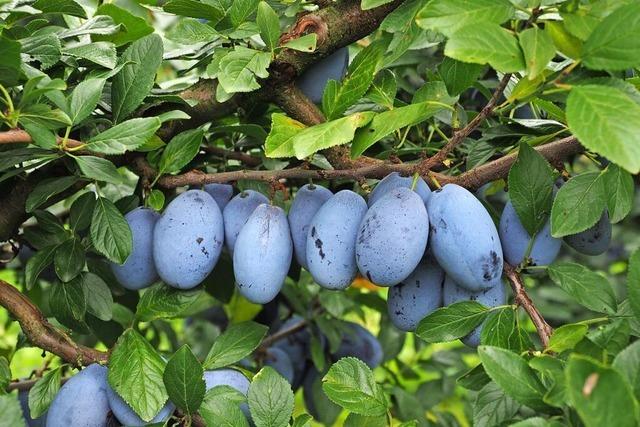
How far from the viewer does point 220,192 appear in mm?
1097

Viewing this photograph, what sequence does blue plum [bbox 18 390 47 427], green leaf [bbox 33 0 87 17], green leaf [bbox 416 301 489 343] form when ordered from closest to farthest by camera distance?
green leaf [bbox 416 301 489 343], green leaf [bbox 33 0 87 17], blue plum [bbox 18 390 47 427]

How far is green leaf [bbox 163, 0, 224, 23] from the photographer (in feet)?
3.28

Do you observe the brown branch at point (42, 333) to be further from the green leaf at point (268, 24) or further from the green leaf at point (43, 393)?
the green leaf at point (268, 24)

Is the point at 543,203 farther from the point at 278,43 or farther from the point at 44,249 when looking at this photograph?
the point at 44,249

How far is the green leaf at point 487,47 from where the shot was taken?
0.70m

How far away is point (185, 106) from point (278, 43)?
0.15 meters

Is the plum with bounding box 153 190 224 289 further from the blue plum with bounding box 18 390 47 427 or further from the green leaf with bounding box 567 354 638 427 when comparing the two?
the green leaf with bounding box 567 354 638 427

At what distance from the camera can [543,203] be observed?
906mm

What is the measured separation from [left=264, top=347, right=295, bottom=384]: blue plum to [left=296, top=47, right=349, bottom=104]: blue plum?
67cm

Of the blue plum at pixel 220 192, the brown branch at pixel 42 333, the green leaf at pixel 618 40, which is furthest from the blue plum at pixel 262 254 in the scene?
the green leaf at pixel 618 40

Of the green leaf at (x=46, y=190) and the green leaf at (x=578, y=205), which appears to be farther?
the green leaf at (x=46, y=190)

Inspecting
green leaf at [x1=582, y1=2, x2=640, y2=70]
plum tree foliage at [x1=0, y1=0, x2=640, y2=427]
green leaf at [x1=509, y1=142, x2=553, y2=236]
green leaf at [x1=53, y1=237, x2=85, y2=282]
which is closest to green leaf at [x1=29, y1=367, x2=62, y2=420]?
plum tree foliage at [x1=0, y1=0, x2=640, y2=427]

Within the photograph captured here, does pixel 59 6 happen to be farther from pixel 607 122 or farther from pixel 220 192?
pixel 607 122

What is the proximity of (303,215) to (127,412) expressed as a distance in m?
0.31
